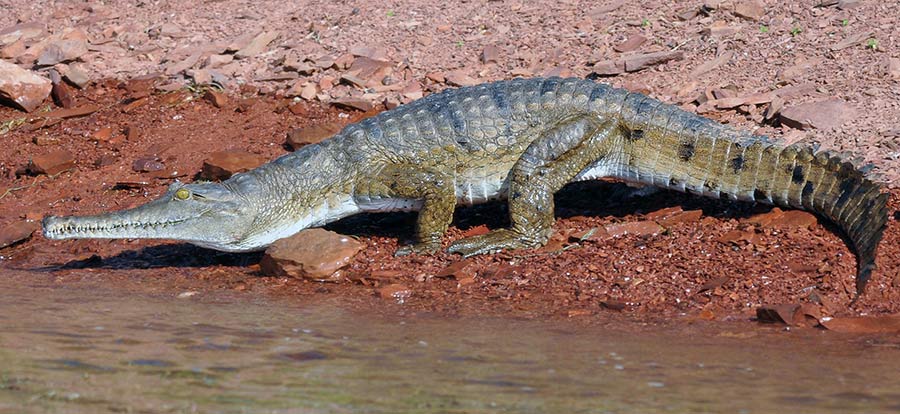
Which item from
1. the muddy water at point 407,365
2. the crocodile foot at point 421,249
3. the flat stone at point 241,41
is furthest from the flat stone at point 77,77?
the muddy water at point 407,365

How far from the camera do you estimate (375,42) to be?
1059 centimetres

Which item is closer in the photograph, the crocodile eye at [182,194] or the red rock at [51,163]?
the crocodile eye at [182,194]

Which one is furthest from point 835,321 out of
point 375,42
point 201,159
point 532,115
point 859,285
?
point 375,42

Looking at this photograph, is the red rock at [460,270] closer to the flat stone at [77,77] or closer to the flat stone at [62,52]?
the flat stone at [77,77]

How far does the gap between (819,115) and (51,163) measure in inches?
234

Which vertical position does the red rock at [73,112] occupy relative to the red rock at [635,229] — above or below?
below

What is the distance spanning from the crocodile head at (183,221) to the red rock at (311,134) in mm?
1424

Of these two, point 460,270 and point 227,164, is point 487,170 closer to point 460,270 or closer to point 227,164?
point 460,270

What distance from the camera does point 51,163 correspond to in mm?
9195

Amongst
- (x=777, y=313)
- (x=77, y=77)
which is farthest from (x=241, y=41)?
(x=777, y=313)

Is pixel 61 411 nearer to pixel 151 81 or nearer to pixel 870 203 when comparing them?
pixel 870 203

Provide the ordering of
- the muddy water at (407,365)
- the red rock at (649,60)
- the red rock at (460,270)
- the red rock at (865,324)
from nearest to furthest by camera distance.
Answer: the muddy water at (407,365) < the red rock at (865,324) < the red rock at (460,270) < the red rock at (649,60)

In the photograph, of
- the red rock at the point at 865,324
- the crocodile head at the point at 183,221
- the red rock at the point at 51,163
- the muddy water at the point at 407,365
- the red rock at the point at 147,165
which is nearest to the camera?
the muddy water at the point at 407,365

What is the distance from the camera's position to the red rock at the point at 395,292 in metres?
6.60
